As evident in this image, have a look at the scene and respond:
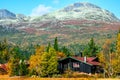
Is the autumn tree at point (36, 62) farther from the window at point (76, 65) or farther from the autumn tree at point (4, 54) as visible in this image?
the autumn tree at point (4, 54)

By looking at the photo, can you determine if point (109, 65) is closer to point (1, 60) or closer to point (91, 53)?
point (91, 53)

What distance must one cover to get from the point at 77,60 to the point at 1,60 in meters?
50.0

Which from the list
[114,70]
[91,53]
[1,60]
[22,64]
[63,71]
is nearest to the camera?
[114,70]

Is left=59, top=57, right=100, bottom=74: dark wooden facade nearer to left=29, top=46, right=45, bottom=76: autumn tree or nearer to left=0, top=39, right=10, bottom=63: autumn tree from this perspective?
left=29, top=46, right=45, bottom=76: autumn tree

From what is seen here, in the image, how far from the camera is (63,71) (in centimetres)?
10081

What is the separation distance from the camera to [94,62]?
10344cm

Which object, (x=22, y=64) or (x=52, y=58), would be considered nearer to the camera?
(x=52, y=58)

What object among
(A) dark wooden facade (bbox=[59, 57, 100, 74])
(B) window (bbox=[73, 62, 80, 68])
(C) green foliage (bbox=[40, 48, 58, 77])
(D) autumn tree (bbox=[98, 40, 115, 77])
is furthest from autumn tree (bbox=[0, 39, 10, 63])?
(D) autumn tree (bbox=[98, 40, 115, 77])

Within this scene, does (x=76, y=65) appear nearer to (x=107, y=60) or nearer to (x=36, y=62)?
(x=107, y=60)

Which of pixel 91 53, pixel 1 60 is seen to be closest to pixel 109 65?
pixel 91 53

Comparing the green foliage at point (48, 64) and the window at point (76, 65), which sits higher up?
the green foliage at point (48, 64)

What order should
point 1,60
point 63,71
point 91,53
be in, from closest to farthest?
point 63,71 < point 91,53 < point 1,60

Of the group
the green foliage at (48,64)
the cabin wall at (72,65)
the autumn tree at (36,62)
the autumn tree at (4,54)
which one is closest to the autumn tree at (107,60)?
the cabin wall at (72,65)

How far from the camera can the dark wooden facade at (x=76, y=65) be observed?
100125 mm
